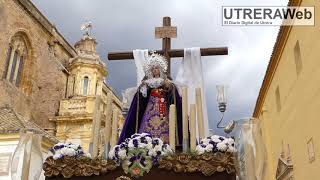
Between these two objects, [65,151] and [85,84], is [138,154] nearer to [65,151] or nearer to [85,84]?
[65,151]

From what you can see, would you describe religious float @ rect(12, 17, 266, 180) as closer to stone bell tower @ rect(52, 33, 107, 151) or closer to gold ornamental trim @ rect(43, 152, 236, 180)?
gold ornamental trim @ rect(43, 152, 236, 180)

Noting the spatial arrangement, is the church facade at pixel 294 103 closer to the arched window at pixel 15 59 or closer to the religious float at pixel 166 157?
the religious float at pixel 166 157

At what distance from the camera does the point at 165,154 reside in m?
3.10

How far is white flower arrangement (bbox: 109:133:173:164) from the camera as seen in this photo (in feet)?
10.1

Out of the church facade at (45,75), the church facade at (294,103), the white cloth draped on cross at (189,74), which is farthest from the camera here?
the church facade at (45,75)

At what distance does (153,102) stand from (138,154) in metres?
1.42

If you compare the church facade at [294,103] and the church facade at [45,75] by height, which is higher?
the church facade at [45,75]

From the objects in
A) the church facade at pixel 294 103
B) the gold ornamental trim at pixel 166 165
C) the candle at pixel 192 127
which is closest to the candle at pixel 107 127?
the gold ornamental trim at pixel 166 165

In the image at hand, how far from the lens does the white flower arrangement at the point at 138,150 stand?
10.1 ft

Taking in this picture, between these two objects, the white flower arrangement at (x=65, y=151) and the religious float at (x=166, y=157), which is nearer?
the religious float at (x=166, y=157)

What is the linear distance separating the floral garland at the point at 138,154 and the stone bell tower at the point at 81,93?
15684 mm

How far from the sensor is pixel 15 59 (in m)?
18.4

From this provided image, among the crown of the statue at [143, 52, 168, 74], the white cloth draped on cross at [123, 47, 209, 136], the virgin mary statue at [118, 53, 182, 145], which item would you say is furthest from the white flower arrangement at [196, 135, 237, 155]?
the crown of the statue at [143, 52, 168, 74]

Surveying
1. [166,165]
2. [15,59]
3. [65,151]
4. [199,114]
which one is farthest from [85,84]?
[166,165]
